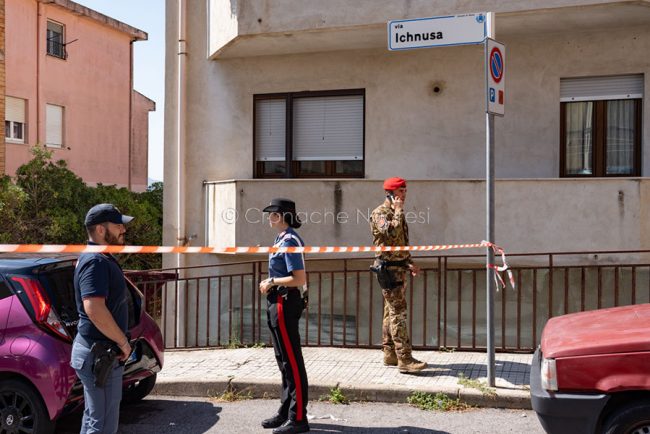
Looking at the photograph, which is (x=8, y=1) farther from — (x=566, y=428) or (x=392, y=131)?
(x=566, y=428)

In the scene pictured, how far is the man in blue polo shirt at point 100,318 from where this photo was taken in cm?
387

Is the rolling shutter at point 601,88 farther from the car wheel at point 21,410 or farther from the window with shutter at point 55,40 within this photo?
the window with shutter at point 55,40

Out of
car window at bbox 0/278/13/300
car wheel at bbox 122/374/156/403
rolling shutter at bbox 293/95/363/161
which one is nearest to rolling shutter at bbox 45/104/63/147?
rolling shutter at bbox 293/95/363/161

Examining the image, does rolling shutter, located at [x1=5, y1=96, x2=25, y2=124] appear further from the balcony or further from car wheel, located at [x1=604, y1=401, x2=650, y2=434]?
car wheel, located at [x1=604, y1=401, x2=650, y2=434]

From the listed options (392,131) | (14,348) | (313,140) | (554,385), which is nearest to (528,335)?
(392,131)

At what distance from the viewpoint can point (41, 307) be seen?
498 centimetres

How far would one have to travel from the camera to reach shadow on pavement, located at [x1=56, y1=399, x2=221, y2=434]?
556 cm

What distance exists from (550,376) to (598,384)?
277mm

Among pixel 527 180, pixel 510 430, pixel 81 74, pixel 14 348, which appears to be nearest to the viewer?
pixel 14 348

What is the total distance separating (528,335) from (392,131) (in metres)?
3.50

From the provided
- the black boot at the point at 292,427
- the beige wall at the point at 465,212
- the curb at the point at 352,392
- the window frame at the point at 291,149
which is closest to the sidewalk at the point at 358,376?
the curb at the point at 352,392

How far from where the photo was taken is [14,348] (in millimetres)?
4898

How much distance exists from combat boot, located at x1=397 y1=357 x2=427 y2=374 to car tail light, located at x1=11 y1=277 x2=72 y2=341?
3079 mm

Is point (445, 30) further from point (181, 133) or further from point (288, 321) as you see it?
point (181, 133)
